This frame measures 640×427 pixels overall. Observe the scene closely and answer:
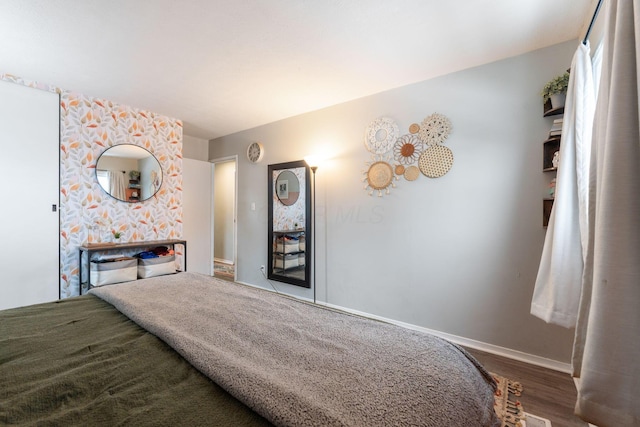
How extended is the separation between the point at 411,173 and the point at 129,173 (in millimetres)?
3382

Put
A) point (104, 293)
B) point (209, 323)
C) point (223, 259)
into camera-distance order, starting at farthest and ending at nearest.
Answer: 1. point (223, 259)
2. point (104, 293)
3. point (209, 323)

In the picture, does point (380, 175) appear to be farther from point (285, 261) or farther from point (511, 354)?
point (511, 354)

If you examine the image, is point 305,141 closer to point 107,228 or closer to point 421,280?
point 421,280

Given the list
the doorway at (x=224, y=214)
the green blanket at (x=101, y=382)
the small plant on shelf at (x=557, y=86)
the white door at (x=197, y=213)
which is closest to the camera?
the green blanket at (x=101, y=382)

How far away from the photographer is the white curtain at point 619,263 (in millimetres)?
729

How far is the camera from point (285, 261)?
380 cm

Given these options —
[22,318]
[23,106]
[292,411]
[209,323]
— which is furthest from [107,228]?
[292,411]

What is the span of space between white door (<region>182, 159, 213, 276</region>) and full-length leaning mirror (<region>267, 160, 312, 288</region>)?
131 cm

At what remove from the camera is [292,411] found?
2.26 ft

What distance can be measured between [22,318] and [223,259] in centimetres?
485

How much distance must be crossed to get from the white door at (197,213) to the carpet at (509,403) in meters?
4.09

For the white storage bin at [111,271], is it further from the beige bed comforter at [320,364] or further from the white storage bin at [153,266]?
the beige bed comforter at [320,364]

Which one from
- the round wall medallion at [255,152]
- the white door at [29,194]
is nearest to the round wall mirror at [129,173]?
the white door at [29,194]

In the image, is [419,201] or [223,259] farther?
[223,259]
